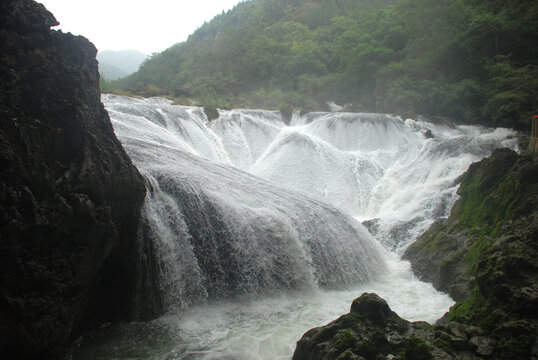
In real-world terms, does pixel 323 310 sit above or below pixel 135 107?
below

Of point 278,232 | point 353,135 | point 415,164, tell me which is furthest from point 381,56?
point 278,232

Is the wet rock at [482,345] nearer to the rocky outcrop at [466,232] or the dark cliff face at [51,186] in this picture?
the rocky outcrop at [466,232]

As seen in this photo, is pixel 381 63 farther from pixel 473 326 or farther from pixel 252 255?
pixel 473 326

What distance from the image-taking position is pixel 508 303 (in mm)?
3592

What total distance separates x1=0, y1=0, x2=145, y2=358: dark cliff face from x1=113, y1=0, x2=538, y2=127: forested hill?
16780 millimetres

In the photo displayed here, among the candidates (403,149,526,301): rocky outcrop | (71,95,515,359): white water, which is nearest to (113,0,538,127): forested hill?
(71,95,515,359): white water

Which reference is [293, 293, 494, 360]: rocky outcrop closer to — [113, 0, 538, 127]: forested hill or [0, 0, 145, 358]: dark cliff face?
[0, 0, 145, 358]: dark cliff face

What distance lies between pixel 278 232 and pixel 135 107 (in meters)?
8.35

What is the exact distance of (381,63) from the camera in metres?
25.7

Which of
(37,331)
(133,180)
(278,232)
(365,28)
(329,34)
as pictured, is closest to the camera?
(37,331)

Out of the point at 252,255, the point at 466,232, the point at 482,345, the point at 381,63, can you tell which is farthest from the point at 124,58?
the point at 482,345

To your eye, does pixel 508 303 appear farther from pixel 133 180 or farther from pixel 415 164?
pixel 415 164

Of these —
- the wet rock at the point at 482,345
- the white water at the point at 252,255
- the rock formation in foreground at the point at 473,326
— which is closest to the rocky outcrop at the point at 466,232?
the white water at the point at 252,255

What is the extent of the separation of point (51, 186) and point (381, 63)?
1013 inches
